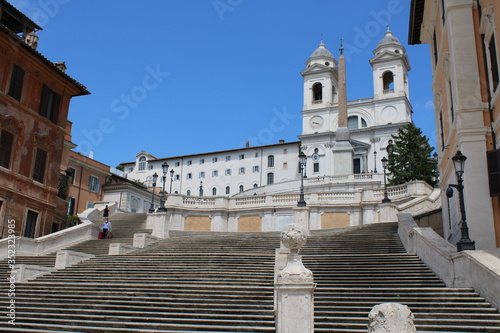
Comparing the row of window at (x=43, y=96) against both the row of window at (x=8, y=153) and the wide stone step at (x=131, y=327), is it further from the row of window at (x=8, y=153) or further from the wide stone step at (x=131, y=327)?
the wide stone step at (x=131, y=327)

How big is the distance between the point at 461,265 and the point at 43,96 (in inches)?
1020

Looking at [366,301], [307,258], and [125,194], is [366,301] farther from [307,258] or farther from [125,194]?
[125,194]

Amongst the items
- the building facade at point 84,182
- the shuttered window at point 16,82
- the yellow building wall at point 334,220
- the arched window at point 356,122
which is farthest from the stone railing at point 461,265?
the arched window at point 356,122

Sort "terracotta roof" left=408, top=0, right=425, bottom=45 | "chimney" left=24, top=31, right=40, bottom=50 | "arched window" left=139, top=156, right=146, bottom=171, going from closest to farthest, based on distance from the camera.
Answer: "terracotta roof" left=408, top=0, right=425, bottom=45
"chimney" left=24, top=31, right=40, bottom=50
"arched window" left=139, top=156, right=146, bottom=171

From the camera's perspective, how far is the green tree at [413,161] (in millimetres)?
49125

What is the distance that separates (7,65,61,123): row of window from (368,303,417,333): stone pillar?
1060 inches

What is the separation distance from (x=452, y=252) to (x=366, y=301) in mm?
2995

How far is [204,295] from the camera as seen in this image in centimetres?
1368

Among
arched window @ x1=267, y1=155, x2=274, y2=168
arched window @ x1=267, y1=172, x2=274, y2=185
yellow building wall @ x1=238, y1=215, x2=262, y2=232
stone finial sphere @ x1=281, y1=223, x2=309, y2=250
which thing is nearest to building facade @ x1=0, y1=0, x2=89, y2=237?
yellow building wall @ x1=238, y1=215, x2=262, y2=232

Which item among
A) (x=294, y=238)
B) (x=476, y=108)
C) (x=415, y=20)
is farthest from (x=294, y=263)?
(x=415, y=20)

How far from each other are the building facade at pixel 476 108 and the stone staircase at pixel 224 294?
8.20 feet

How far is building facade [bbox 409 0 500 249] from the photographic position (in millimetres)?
15742

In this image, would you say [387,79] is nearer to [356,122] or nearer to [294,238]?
[356,122]

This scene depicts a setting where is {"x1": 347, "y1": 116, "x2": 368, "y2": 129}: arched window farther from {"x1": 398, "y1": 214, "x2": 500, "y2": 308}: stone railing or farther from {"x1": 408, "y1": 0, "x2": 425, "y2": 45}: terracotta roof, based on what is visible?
{"x1": 398, "y1": 214, "x2": 500, "y2": 308}: stone railing
